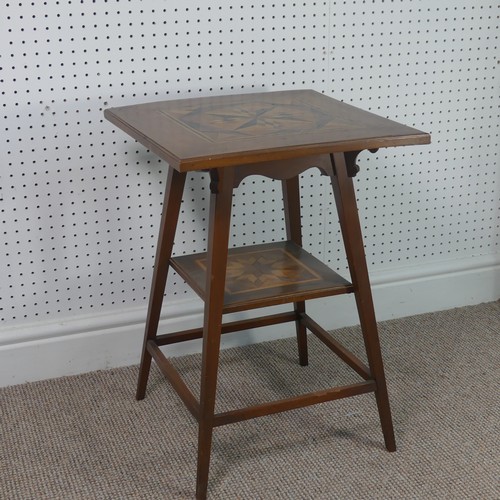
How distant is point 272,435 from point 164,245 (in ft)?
1.70

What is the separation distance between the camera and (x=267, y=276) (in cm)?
191

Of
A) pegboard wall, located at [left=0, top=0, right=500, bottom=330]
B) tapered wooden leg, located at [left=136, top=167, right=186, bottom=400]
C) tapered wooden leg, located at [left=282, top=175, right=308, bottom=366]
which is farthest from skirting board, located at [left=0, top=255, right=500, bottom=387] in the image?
tapered wooden leg, located at [left=282, top=175, right=308, bottom=366]

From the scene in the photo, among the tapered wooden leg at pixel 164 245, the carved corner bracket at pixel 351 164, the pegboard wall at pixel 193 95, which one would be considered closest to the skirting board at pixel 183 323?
the pegboard wall at pixel 193 95

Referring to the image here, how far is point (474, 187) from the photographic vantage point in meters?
2.61

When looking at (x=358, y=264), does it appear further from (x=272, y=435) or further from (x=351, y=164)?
(x=272, y=435)

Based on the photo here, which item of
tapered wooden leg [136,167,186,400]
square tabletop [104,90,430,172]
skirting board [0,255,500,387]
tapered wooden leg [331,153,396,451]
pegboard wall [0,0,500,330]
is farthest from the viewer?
skirting board [0,255,500,387]

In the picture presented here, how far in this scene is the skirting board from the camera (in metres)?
2.26

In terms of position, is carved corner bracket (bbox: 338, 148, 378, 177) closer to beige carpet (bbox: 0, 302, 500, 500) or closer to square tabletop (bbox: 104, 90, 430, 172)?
square tabletop (bbox: 104, 90, 430, 172)

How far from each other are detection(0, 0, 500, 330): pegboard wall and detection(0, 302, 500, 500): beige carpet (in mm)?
260

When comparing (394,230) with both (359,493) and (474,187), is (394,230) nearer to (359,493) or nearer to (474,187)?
(474,187)

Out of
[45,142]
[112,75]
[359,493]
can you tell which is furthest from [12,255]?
[359,493]

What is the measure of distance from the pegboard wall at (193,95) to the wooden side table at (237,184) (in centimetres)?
19

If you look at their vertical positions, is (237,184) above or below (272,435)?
above

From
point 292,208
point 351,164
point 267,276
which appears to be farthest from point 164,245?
point 351,164
